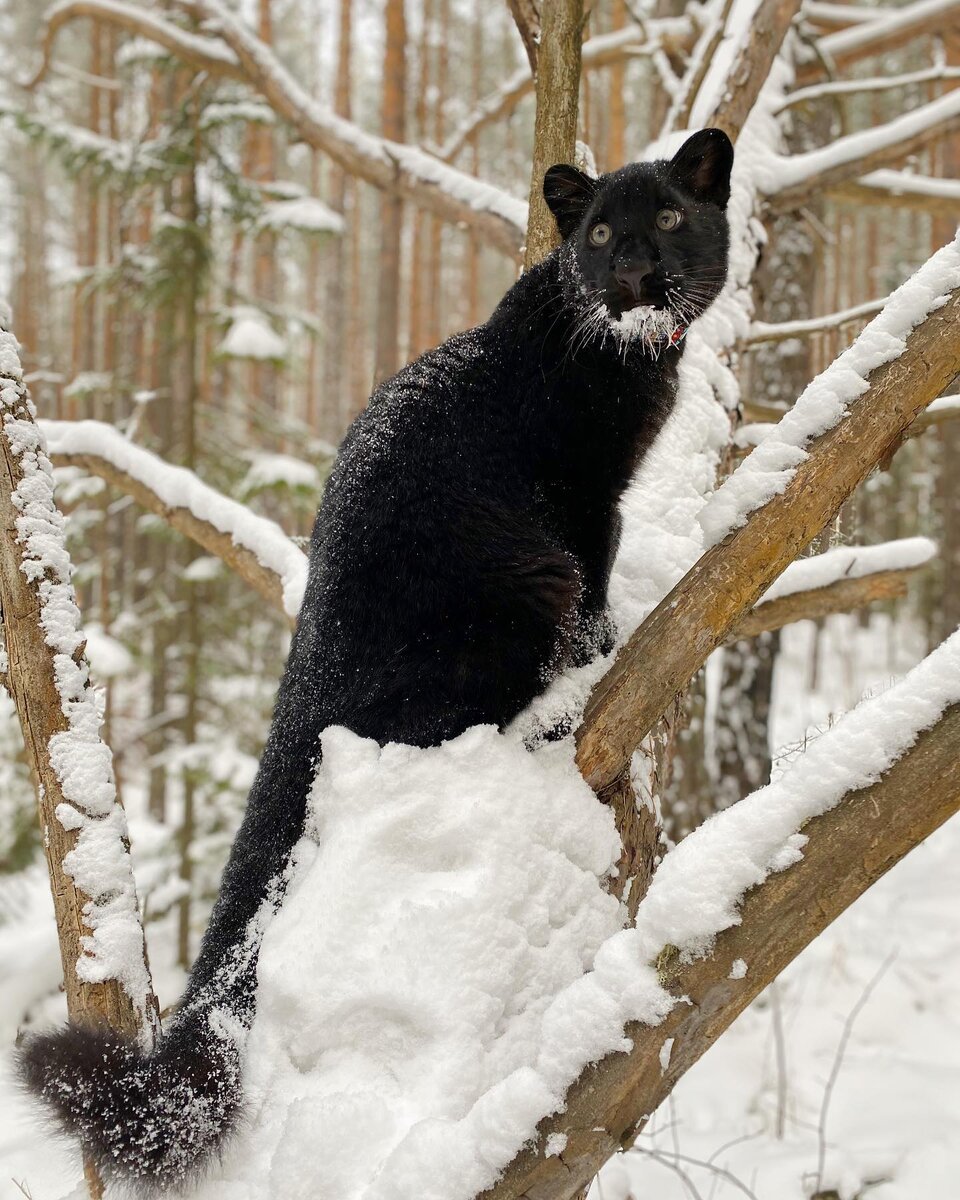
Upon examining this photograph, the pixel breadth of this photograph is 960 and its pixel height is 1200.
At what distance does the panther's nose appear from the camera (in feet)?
7.82

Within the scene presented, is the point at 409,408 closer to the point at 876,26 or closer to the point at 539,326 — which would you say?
the point at 539,326

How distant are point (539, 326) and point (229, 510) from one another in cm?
147

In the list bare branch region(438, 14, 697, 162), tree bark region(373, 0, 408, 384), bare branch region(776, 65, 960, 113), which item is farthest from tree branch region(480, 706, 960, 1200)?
tree bark region(373, 0, 408, 384)

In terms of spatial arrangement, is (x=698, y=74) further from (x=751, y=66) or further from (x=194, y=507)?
(x=194, y=507)

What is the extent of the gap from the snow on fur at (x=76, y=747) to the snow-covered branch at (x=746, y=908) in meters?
0.98

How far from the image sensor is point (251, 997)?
1.95 metres

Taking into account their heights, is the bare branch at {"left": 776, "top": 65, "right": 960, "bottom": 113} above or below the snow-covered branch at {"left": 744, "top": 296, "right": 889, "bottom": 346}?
above

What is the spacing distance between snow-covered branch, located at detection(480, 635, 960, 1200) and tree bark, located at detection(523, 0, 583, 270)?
2199 millimetres

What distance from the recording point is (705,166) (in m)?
2.77

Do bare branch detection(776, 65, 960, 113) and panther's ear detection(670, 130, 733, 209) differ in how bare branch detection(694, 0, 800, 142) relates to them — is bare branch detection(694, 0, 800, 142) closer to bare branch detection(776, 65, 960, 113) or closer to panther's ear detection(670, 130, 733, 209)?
bare branch detection(776, 65, 960, 113)

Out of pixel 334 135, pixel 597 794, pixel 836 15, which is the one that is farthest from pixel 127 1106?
pixel 836 15

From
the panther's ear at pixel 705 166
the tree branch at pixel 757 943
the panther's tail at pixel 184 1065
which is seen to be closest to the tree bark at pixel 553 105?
the panther's ear at pixel 705 166

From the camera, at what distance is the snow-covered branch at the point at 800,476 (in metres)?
1.90

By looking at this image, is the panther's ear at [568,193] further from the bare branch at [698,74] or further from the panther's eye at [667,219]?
the bare branch at [698,74]
